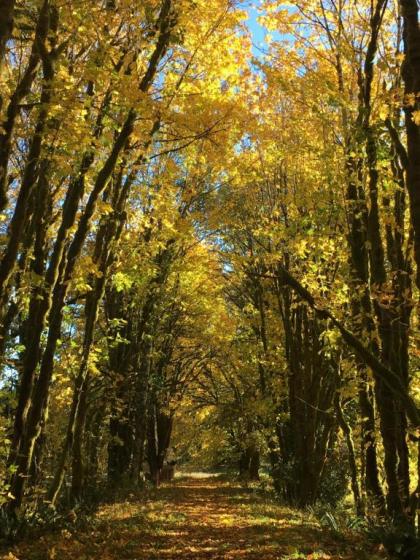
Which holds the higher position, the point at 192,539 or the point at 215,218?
the point at 215,218

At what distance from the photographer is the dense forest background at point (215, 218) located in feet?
18.8

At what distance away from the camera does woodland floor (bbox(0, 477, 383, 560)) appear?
233 inches

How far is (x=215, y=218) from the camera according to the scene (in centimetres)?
1546

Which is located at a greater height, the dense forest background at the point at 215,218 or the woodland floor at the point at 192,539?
the dense forest background at the point at 215,218

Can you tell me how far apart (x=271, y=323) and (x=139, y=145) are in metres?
9.50

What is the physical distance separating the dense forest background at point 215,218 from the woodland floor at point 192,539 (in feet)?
2.32

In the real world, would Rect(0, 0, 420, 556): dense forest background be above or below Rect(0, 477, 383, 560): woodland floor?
above

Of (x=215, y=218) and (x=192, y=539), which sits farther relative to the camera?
(x=215, y=218)

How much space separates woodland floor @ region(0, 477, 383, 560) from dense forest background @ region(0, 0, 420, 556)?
0.71 metres

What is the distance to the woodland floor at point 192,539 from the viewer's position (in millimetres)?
5906

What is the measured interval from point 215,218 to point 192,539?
381 inches

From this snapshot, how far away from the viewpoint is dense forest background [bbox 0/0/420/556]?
572cm

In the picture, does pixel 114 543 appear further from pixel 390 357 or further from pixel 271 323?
pixel 271 323

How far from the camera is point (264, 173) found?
13.1m
